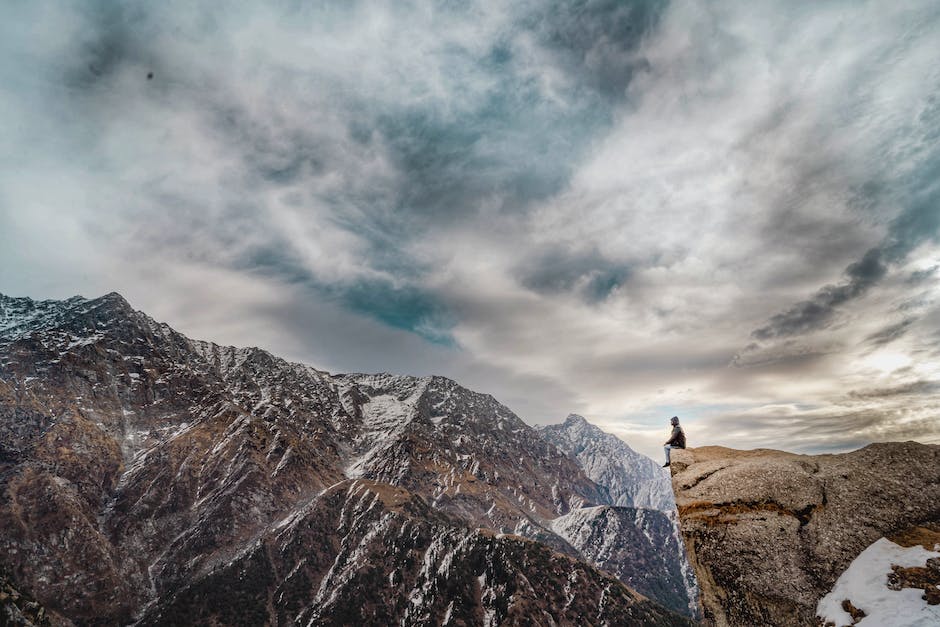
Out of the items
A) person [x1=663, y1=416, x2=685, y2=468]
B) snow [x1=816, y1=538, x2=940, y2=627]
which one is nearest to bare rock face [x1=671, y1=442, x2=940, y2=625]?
snow [x1=816, y1=538, x2=940, y2=627]

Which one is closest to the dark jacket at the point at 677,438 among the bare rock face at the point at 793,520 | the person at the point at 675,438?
the person at the point at 675,438

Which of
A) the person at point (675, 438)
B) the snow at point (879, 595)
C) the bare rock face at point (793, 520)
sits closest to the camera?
the snow at point (879, 595)

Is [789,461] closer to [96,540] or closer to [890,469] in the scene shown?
[890,469]

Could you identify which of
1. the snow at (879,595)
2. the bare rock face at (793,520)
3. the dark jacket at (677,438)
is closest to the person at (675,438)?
the dark jacket at (677,438)

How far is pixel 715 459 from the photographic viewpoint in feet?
54.2

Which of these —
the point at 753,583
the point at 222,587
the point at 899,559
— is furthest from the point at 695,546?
the point at 222,587

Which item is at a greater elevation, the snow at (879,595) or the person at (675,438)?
the person at (675,438)

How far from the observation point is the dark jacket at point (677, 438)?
62.6ft

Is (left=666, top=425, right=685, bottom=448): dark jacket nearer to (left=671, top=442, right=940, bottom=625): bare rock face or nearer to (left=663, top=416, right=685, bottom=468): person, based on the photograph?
(left=663, top=416, right=685, bottom=468): person

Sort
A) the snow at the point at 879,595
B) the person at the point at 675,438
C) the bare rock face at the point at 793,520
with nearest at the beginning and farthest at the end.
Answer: the snow at the point at 879,595 → the bare rock face at the point at 793,520 → the person at the point at 675,438

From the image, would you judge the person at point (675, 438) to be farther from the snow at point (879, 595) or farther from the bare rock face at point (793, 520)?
the snow at point (879, 595)

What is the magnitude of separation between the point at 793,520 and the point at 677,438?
7.05 meters

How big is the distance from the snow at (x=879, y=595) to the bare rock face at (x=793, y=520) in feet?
0.96

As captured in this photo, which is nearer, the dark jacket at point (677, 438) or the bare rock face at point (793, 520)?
the bare rock face at point (793, 520)
